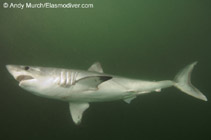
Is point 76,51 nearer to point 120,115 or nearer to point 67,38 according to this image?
point 67,38

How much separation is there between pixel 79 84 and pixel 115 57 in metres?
9.75

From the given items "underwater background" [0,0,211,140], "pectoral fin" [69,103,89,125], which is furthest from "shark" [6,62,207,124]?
"underwater background" [0,0,211,140]

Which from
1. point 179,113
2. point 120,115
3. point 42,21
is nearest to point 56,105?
point 120,115

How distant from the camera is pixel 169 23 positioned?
12.0m

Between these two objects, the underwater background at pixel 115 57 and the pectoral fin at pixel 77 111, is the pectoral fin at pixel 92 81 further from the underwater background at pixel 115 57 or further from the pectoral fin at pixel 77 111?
the underwater background at pixel 115 57

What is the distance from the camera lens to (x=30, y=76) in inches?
112

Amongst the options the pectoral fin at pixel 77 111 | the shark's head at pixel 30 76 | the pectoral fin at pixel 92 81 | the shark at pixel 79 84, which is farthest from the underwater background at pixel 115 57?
the shark's head at pixel 30 76

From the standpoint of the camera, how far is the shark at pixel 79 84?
2.86 m

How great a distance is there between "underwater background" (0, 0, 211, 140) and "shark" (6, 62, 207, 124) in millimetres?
5146

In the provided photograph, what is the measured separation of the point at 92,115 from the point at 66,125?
1.27 meters

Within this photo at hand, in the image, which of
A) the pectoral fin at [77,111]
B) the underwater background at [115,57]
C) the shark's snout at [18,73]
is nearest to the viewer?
the shark's snout at [18,73]

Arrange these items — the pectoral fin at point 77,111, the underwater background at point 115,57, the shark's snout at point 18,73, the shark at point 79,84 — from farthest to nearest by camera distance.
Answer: the underwater background at point 115,57 → the pectoral fin at point 77,111 → the shark at point 79,84 → the shark's snout at point 18,73

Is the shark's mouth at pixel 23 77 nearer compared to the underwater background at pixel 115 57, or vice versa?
the shark's mouth at pixel 23 77

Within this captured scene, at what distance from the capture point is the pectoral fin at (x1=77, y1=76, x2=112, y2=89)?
9.66 feet
